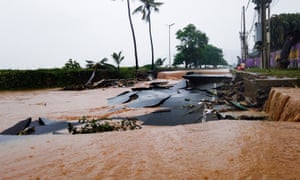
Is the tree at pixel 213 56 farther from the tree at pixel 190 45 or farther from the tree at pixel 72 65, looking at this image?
the tree at pixel 72 65

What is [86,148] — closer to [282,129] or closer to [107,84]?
[282,129]

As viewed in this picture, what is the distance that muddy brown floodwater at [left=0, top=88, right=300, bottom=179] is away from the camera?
2736mm

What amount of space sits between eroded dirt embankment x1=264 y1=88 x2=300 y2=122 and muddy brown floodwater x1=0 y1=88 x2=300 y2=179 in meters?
0.36

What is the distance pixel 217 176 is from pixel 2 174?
9.36 ft

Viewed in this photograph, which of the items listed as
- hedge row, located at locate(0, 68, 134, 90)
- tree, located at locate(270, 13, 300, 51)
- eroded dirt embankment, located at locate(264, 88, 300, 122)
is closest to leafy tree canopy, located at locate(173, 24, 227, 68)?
tree, located at locate(270, 13, 300, 51)

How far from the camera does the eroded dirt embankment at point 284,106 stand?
14.9 ft

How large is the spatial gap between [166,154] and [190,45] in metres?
47.3

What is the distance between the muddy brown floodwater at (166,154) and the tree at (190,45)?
45217 mm

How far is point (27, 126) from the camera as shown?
6.51 metres

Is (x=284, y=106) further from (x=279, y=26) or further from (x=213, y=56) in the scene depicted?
(x=213, y=56)

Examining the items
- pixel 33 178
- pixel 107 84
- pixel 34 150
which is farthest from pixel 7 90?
pixel 33 178

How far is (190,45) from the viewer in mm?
48844

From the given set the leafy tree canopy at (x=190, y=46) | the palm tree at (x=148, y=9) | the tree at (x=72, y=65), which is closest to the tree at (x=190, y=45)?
the leafy tree canopy at (x=190, y=46)

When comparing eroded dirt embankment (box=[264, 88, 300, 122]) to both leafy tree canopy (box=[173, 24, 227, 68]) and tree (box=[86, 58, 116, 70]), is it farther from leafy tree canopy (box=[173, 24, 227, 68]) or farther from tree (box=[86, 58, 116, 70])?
leafy tree canopy (box=[173, 24, 227, 68])
